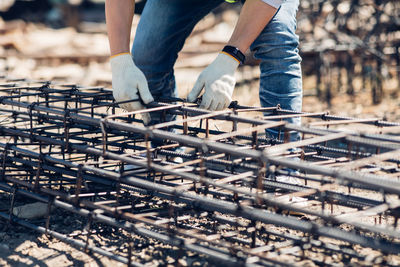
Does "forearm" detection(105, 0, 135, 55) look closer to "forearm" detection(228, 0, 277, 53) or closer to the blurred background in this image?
"forearm" detection(228, 0, 277, 53)

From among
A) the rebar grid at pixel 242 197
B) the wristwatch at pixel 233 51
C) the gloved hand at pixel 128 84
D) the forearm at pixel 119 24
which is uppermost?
the forearm at pixel 119 24

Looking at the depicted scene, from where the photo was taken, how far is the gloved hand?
2109mm

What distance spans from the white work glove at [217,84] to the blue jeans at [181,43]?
257mm

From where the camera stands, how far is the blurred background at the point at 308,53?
18.3ft

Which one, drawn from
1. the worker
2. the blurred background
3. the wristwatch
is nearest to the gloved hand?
the worker

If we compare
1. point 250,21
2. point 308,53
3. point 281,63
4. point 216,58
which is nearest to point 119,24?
point 216,58

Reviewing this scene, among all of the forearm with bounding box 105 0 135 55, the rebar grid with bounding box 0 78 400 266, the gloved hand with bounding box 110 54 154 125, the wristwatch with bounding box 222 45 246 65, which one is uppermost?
the forearm with bounding box 105 0 135 55

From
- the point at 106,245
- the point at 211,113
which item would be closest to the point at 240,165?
the point at 211,113

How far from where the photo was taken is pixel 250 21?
2.12m

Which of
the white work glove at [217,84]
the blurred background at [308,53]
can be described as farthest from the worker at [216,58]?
the blurred background at [308,53]

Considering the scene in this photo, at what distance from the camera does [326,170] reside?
1.22 metres

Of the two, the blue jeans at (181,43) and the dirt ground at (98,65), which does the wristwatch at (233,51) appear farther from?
the dirt ground at (98,65)

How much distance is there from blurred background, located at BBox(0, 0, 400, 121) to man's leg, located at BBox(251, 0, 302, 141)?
8.22 feet

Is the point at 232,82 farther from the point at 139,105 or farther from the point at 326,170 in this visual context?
the point at 326,170
